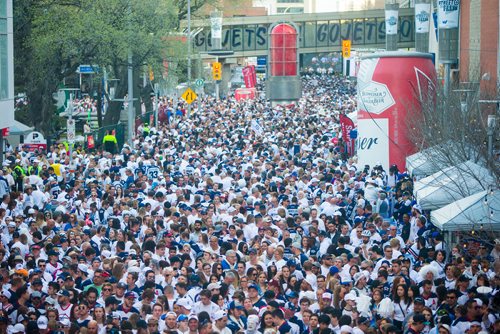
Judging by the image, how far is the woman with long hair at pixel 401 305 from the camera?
13.6 m

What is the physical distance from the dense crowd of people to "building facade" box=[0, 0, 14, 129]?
287 centimetres

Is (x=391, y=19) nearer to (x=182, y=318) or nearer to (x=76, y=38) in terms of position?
(x=76, y=38)

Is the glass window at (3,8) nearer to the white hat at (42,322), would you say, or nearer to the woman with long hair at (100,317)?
the white hat at (42,322)

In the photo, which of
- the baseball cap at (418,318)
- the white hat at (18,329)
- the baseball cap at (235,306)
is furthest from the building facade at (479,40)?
the white hat at (18,329)

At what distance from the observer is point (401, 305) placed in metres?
13.7

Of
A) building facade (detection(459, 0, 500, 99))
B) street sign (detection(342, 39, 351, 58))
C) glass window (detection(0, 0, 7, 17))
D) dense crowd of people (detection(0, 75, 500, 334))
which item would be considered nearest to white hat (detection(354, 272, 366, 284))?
dense crowd of people (detection(0, 75, 500, 334))

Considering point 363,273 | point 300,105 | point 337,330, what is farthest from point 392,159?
point 300,105

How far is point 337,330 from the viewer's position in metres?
12.6

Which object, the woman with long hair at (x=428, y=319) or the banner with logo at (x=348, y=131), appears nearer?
the woman with long hair at (x=428, y=319)

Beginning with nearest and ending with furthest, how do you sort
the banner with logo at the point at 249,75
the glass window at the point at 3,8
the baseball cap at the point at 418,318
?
the baseball cap at the point at 418,318 < the glass window at the point at 3,8 < the banner with logo at the point at 249,75

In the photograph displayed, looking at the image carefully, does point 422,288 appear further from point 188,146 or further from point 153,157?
point 188,146

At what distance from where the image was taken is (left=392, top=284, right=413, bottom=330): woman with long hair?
1362 centimetres

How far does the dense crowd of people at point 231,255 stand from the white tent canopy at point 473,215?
0.39 meters

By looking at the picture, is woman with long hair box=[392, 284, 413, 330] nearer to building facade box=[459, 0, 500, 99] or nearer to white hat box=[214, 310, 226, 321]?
white hat box=[214, 310, 226, 321]
